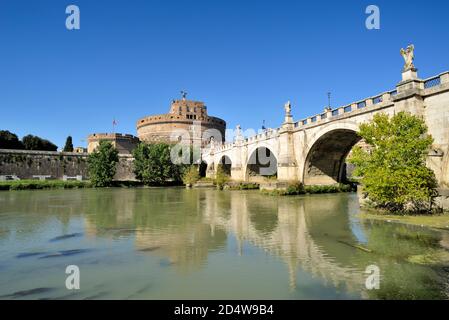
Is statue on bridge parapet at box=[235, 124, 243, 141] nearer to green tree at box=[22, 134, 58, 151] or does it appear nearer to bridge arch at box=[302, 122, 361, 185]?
bridge arch at box=[302, 122, 361, 185]

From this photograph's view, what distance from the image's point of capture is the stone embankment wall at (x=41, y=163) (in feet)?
169

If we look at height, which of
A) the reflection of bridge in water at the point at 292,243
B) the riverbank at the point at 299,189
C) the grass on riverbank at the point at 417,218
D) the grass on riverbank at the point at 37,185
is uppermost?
the grass on riverbank at the point at 37,185

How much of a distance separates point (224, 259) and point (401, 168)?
10.1 meters

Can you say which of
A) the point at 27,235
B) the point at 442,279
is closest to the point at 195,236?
the point at 27,235

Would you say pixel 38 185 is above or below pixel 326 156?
below

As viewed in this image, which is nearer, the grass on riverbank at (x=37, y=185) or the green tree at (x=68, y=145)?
the grass on riverbank at (x=37, y=185)

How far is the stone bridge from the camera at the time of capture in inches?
589

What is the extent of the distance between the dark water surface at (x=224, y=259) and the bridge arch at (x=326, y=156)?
15004 mm

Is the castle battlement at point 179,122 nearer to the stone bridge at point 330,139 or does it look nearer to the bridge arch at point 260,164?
the stone bridge at point 330,139

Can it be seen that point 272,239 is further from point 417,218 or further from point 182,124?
point 182,124

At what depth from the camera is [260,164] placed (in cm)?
4544

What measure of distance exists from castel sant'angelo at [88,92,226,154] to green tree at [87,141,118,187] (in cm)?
2005

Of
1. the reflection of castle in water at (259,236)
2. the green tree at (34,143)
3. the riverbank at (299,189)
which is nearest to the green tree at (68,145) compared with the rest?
the green tree at (34,143)

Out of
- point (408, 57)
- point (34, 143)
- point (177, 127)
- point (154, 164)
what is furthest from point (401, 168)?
point (34, 143)
